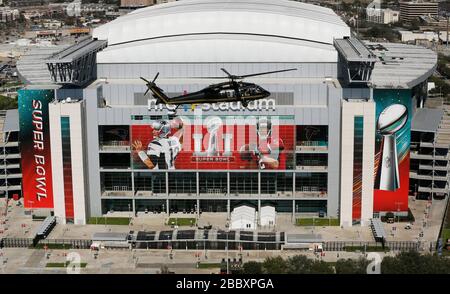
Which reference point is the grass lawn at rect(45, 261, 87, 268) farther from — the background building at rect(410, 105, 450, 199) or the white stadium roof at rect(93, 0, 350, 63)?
the background building at rect(410, 105, 450, 199)

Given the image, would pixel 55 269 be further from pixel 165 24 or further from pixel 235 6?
pixel 235 6

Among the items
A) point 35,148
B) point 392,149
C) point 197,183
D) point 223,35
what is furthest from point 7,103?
point 392,149

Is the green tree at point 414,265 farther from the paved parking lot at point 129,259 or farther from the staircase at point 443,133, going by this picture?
the staircase at point 443,133

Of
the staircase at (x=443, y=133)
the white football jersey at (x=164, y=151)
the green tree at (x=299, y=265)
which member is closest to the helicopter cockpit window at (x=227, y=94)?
the green tree at (x=299, y=265)

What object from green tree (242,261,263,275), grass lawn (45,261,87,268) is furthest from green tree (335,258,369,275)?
grass lawn (45,261,87,268)

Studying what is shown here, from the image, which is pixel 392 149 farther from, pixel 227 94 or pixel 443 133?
pixel 227 94
